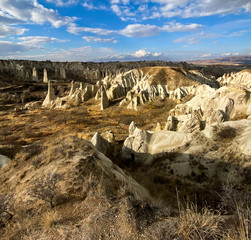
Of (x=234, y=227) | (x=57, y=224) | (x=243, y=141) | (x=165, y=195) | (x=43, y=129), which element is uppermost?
(x=234, y=227)

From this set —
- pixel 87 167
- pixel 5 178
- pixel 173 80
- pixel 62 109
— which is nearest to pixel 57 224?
pixel 87 167

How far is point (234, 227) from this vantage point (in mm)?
3285

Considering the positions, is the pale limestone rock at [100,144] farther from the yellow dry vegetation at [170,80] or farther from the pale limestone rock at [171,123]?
the yellow dry vegetation at [170,80]

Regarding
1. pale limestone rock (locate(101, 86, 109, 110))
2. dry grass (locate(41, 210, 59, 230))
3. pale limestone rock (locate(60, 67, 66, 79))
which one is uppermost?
pale limestone rock (locate(60, 67, 66, 79))

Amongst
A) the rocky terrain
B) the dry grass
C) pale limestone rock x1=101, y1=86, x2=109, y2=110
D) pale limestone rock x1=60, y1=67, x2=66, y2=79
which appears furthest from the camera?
pale limestone rock x1=60, y1=67, x2=66, y2=79

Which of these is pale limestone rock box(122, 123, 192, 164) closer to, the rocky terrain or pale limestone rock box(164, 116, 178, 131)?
the rocky terrain

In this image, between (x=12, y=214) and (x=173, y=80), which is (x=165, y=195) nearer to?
(x=12, y=214)

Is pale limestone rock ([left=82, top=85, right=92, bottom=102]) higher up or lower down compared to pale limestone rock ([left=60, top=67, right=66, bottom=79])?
lower down

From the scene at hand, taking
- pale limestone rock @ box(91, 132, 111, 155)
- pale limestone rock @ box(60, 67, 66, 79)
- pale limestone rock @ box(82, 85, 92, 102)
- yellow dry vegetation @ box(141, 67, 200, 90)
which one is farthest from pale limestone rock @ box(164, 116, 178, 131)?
pale limestone rock @ box(60, 67, 66, 79)

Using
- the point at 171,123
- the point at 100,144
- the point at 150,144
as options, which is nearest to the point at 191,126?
the point at 171,123

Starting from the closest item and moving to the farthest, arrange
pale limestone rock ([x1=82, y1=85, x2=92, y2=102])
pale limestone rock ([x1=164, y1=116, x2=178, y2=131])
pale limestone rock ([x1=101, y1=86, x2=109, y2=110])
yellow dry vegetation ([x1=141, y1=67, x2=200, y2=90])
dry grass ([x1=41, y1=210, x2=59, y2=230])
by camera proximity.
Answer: dry grass ([x1=41, y1=210, x2=59, y2=230]) < pale limestone rock ([x1=164, y1=116, x2=178, y2=131]) < pale limestone rock ([x1=101, y1=86, x2=109, y2=110]) < yellow dry vegetation ([x1=141, y1=67, x2=200, y2=90]) < pale limestone rock ([x1=82, y1=85, x2=92, y2=102])

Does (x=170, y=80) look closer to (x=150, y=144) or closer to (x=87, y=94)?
(x=87, y=94)

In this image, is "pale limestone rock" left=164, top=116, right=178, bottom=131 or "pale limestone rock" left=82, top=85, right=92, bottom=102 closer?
"pale limestone rock" left=164, top=116, right=178, bottom=131

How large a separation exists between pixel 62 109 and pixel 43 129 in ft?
48.6
